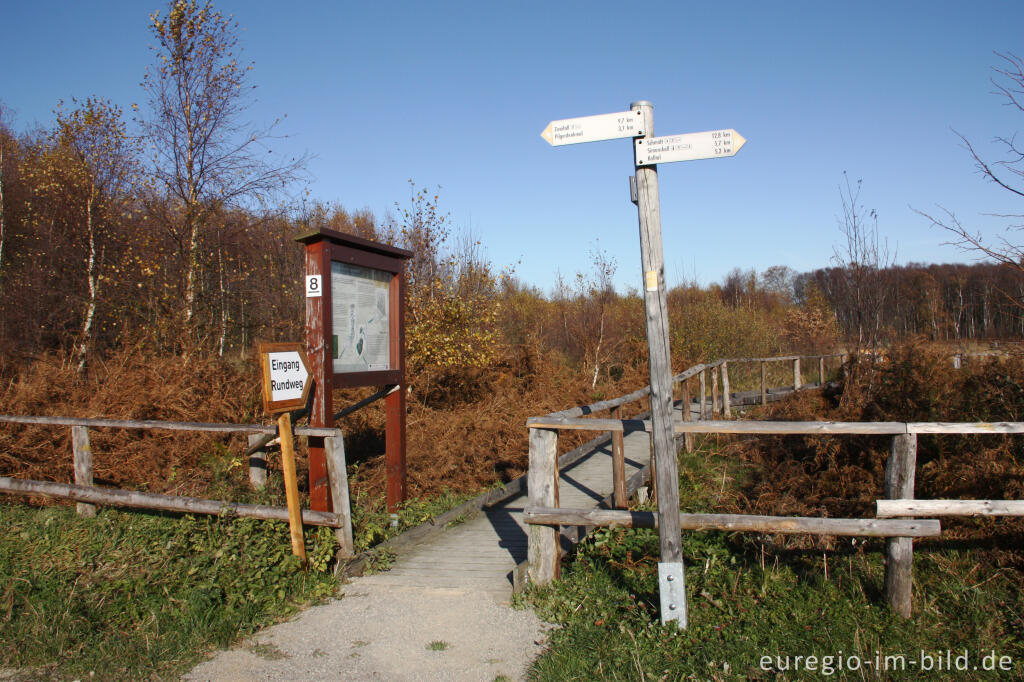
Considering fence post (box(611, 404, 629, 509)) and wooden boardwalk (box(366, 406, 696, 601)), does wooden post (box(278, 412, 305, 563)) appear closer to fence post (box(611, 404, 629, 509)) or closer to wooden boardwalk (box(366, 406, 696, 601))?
wooden boardwalk (box(366, 406, 696, 601))

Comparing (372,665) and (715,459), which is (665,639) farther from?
(715,459)

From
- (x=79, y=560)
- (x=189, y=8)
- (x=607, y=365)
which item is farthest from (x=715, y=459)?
(x=189, y=8)

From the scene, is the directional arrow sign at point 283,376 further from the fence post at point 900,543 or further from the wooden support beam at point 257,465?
the fence post at point 900,543

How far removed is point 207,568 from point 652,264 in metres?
3.92

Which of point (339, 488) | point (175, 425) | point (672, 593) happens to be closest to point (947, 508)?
point (672, 593)

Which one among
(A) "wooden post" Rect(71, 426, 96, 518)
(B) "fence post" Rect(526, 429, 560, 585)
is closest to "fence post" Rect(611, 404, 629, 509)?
(B) "fence post" Rect(526, 429, 560, 585)

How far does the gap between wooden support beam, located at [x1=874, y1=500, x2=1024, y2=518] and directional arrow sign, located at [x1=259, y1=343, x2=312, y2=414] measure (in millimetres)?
4116

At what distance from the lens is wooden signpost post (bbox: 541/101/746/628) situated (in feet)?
12.5

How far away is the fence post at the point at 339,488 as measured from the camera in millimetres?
5191

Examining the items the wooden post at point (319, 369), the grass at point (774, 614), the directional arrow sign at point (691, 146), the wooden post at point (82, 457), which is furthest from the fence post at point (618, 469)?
the wooden post at point (82, 457)

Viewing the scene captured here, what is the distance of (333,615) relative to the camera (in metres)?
4.54

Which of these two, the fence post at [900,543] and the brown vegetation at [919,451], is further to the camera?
the brown vegetation at [919,451]

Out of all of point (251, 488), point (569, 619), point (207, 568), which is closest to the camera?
point (569, 619)

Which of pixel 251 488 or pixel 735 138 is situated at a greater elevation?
pixel 735 138
